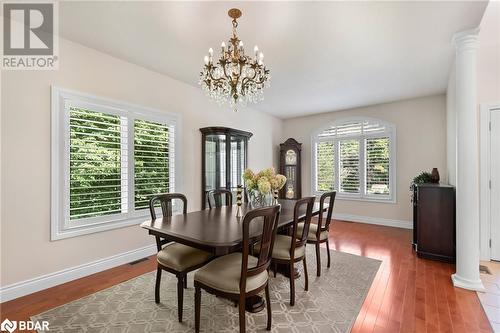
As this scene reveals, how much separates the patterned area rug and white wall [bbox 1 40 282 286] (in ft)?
2.16

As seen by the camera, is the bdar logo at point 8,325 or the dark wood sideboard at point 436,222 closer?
the bdar logo at point 8,325

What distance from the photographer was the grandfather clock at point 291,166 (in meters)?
6.13

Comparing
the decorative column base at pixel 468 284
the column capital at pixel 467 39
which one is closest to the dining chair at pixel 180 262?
the decorative column base at pixel 468 284

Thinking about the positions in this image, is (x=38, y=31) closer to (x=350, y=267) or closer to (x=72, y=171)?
(x=72, y=171)

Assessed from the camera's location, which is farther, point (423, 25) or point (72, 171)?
point (72, 171)

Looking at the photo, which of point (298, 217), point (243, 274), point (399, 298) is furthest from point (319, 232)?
point (243, 274)

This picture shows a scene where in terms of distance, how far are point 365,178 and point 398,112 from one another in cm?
157

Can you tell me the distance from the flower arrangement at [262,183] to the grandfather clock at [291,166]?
3.57m

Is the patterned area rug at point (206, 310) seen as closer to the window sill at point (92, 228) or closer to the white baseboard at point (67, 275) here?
the white baseboard at point (67, 275)

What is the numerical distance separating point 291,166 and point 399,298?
163 inches

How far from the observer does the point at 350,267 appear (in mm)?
3023

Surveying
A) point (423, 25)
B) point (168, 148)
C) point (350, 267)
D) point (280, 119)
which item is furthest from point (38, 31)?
point (280, 119)

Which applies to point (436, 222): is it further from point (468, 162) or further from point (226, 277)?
point (226, 277)

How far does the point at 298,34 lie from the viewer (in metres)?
2.55
